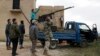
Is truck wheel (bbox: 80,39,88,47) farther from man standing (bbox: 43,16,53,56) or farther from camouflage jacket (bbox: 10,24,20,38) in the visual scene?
camouflage jacket (bbox: 10,24,20,38)

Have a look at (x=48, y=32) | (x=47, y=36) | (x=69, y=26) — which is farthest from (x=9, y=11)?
(x=47, y=36)

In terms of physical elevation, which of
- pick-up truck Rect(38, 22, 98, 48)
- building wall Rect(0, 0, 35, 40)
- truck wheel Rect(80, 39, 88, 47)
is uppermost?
building wall Rect(0, 0, 35, 40)

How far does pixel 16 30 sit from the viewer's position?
2059cm

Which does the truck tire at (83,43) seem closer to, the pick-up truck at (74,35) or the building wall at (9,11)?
the pick-up truck at (74,35)

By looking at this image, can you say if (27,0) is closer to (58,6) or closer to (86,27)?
(58,6)

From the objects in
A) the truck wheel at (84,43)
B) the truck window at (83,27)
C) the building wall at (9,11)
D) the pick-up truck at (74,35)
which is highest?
the building wall at (9,11)

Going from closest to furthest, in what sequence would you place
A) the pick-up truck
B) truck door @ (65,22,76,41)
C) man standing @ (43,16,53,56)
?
1. man standing @ (43,16,53,56)
2. the pick-up truck
3. truck door @ (65,22,76,41)

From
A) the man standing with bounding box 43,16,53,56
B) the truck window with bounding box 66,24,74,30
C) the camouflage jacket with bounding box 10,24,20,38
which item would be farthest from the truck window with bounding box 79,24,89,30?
the camouflage jacket with bounding box 10,24,20,38

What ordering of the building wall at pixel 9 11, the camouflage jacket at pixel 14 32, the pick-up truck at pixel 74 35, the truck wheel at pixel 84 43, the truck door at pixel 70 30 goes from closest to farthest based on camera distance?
the camouflage jacket at pixel 14 32
the pick-up truck at pixel 74 35
the truck door at pixel 70 30
the truck wheel at pixel 84 43
the building wall at pixel 9 11

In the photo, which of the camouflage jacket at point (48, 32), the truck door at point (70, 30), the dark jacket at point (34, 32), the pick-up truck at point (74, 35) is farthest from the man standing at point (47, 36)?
the truck door at point (70, 30)

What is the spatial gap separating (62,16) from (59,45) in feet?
31.6

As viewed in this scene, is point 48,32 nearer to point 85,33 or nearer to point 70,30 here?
point 70,30

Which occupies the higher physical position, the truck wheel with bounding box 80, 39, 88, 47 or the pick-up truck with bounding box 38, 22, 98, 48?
the pick-up truck with bounding box 38, 22, 98, 48

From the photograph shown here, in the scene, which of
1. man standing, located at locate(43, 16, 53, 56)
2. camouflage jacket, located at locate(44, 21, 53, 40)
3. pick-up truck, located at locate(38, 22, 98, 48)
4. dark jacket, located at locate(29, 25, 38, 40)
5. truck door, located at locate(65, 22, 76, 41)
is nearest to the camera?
dark jacket, located at locate(29, 25, 38, 40)
